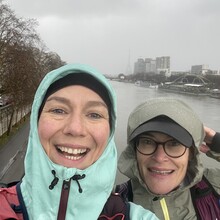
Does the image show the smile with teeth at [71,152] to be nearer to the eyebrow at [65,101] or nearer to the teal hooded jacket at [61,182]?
the teal hooded jacket at [61,182]

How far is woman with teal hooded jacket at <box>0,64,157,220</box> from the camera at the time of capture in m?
1.01

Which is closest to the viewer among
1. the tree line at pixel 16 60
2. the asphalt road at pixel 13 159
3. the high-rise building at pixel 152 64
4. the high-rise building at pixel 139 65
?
the asphalt road at pixel 13 159

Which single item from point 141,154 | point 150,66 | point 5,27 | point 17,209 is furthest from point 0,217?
point 150,66

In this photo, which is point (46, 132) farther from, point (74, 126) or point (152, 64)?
point (152, 64)

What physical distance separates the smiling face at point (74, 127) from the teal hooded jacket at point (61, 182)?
0.03 metres

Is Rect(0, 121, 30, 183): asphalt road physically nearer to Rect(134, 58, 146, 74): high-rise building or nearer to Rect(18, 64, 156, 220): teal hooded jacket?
Rect(18, 64, 156, 220): teal hooded jacket

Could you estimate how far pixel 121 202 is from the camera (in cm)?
111

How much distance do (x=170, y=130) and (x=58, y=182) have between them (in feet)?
1.63

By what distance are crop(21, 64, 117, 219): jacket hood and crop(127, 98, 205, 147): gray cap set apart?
0.90 ft

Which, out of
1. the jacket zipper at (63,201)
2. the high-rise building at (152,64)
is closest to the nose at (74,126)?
the jacket zipper at (63,201)

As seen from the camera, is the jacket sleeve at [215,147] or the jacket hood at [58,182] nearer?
the jacket hood at [58,182]

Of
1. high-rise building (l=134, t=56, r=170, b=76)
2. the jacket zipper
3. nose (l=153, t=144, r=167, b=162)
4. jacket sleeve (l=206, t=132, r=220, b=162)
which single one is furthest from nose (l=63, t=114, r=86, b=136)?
high-rise building (l=134, t=56, r=170, b=76)

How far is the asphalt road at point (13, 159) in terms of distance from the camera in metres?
8.82

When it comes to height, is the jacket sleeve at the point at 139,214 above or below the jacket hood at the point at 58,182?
below
